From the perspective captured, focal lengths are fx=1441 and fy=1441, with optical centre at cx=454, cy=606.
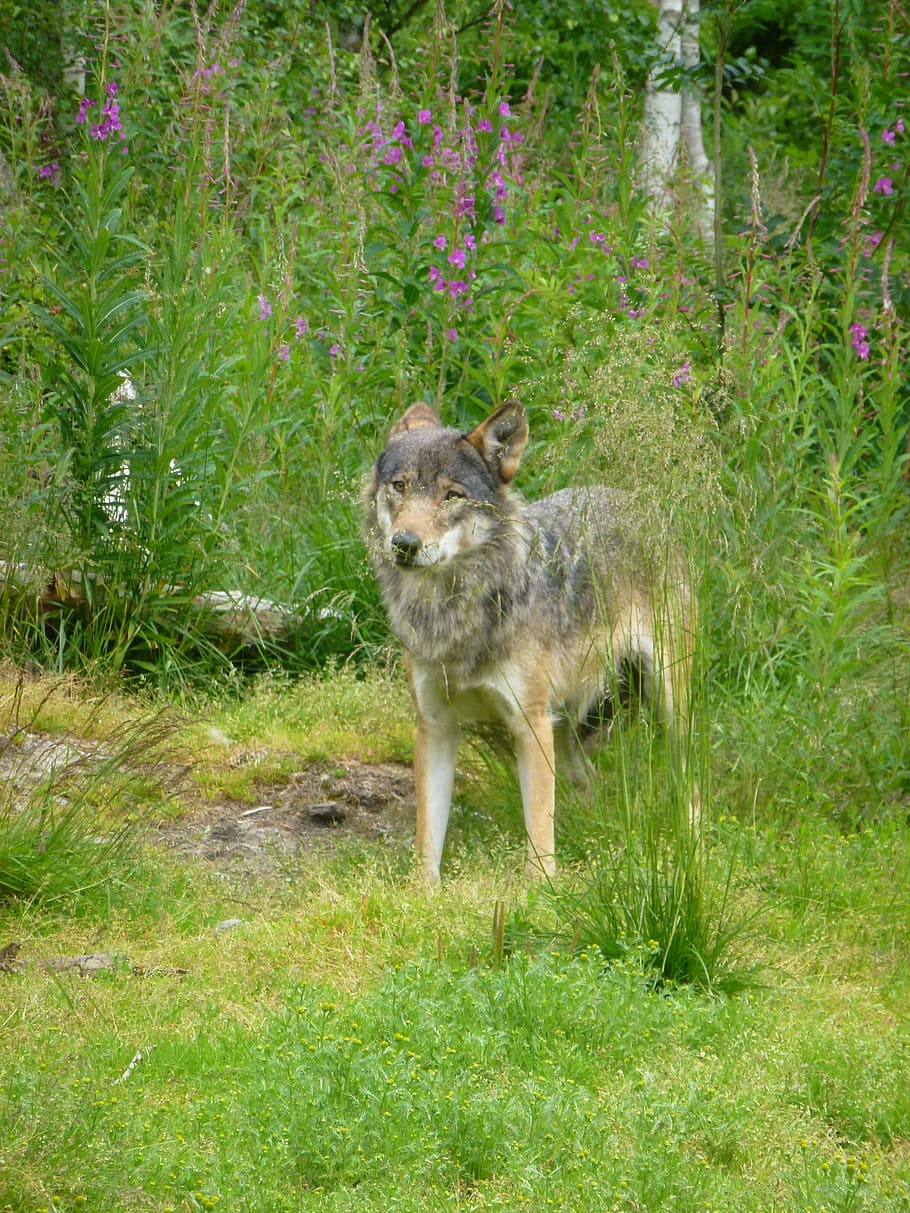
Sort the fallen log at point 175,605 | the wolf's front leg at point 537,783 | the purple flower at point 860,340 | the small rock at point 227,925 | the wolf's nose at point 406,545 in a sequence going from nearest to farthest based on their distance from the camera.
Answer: the small rock at point 227,925 → the wolf's nose at point 406,545 → the wolf's front leg at point 537,783 → the fallen log at point 175,605 → the purple flower at point 860,340

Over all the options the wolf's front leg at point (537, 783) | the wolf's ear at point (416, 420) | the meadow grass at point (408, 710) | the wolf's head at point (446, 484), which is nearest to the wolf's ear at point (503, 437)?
the wolf's head at point (446, 484)

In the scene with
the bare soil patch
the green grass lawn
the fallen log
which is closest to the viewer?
the green grass lawn

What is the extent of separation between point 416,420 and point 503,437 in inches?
25.7

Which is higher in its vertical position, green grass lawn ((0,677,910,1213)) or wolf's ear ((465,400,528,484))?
wolf's ear ((465,400,528,484))

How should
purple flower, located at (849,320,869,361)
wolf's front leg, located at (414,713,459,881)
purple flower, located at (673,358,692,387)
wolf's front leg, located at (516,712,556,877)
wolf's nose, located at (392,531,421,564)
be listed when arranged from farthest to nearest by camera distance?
purple flower, located at (849,320,869,361)
purple flower, located at (673,358,692,387)
wolf's front leg, located at (414,713,459,881)
wolf's front leg, located at (516,712,556,877)
wolf's nose, located at (392,531,421,564)

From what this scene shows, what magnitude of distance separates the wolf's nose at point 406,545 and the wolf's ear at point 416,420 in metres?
0.84

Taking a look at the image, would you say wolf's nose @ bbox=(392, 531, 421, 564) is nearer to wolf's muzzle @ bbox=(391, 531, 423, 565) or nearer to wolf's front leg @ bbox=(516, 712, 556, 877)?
wolf's muzzle @ bbox=(391, 531, 423, 565)

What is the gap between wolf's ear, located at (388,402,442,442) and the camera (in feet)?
21.6

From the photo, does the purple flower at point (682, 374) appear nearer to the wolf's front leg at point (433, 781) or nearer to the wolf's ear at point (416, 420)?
the wolf's ear at point (416, 420)

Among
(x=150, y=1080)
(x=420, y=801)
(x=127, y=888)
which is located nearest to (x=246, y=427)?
(x=420, y=801)

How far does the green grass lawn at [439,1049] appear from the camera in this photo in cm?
338

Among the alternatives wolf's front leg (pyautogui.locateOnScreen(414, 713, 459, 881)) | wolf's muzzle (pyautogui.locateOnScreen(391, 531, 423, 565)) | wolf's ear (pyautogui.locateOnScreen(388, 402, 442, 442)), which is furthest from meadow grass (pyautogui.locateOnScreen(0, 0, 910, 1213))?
wolf's muzzle (pyautogui.locateOnScreen(391, 531, 423, 565))

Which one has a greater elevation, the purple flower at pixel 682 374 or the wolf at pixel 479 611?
the purple flower at pixel 682 374

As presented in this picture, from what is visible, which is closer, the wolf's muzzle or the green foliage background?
the wolf's muzzle
